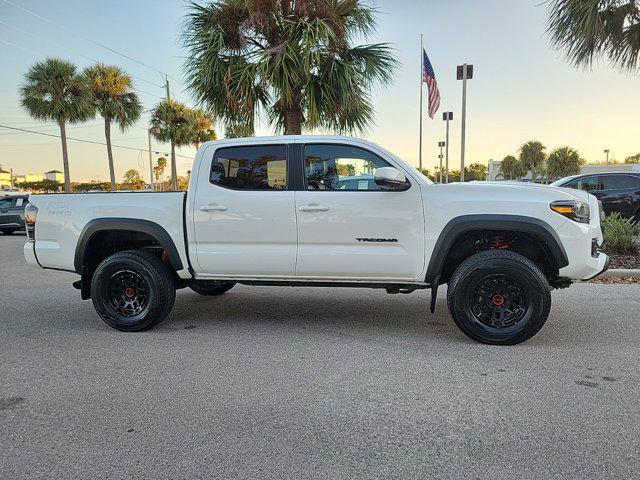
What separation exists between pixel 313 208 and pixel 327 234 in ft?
0.93

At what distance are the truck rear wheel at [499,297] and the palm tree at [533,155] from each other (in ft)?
209

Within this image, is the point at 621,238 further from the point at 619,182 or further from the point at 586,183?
the point at 619,182

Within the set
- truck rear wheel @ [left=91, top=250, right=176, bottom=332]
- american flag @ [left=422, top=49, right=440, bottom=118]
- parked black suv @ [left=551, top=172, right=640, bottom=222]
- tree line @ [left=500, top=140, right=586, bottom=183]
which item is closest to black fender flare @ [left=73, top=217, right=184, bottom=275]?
truck rear wheel @ [left=91, top=250, right=176, bottom=332]

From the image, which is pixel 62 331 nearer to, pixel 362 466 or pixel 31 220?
pixel 31 220

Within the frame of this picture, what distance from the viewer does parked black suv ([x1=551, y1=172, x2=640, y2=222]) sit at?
12297 mm

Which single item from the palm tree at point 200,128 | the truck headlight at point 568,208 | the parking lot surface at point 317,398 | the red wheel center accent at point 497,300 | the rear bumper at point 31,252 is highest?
the palm tree at point 200,128

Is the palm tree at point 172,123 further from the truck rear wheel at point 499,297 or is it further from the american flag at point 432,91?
the truck rear wheel at point 499,297

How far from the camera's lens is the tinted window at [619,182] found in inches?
489

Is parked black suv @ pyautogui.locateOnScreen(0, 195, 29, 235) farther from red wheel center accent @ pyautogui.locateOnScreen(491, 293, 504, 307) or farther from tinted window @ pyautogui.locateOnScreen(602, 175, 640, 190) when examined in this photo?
tinted window @ pyautogui.locateOnScreen(602, 175, 640, 190)

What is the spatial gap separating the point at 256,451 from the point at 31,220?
13.1 ft

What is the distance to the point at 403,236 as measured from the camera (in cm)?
444

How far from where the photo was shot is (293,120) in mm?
12219

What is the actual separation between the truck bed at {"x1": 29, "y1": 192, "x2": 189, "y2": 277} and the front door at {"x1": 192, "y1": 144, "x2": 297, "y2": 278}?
25 centimetres

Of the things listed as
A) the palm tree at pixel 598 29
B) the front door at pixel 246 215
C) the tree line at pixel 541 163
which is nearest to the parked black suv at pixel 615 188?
the palm tree at pixel 598 29
